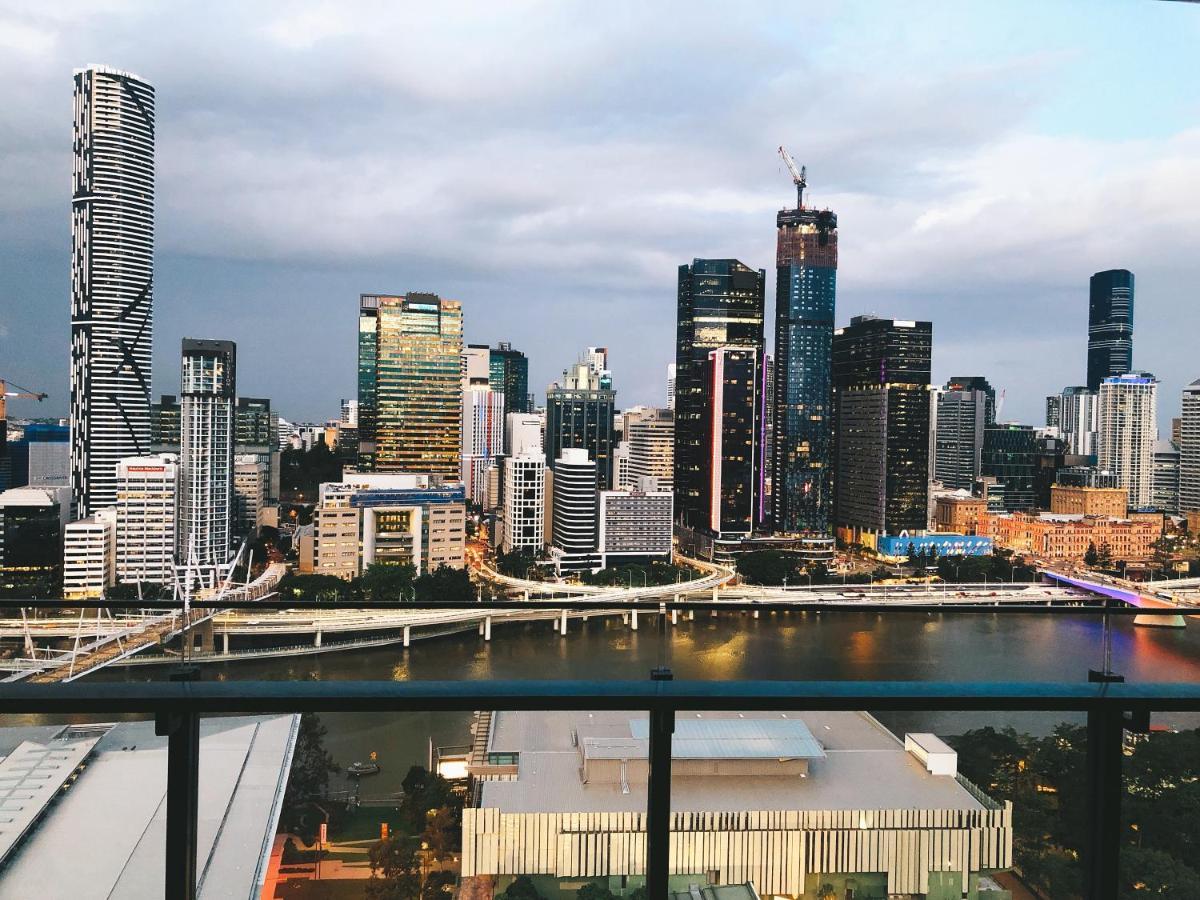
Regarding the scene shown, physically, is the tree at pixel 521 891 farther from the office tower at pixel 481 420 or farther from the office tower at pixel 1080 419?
the office tower at pixel 1080 419

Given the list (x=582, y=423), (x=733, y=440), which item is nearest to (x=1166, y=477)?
(x=733, y=440)

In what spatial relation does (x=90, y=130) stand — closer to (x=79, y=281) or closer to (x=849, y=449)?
(x=79, y=281)

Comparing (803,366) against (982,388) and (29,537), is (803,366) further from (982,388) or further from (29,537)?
(29,537)

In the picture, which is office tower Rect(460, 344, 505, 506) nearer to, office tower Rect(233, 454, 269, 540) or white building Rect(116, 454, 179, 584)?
office tower Rect(233, 454, 269, 540)

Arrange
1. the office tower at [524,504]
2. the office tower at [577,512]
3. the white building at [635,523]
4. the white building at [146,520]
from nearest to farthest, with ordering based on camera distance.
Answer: the white building at [146,520], the office tower at [577,512], the white building at [635,523], the office tower at [524,504]

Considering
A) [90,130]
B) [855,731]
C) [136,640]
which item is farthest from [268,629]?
[90,130]

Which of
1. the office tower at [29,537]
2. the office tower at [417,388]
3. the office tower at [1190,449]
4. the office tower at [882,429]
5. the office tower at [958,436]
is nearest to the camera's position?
the office tower at [29,537]

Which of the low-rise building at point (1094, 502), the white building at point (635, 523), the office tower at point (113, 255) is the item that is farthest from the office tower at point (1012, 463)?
the office tower at point (113, 255)
